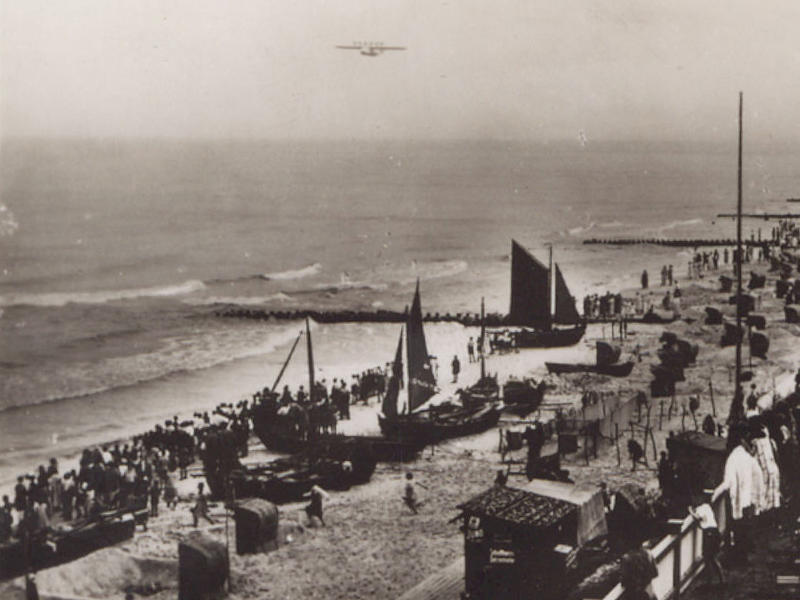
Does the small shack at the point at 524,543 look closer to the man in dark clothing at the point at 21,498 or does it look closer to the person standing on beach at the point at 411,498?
the person standing on beach at the point at 411,498

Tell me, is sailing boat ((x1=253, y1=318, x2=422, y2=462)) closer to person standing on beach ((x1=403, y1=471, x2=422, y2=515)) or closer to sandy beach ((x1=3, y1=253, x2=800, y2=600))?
sandy beach ((x1=3, y1=253, x2=800, y2=600))

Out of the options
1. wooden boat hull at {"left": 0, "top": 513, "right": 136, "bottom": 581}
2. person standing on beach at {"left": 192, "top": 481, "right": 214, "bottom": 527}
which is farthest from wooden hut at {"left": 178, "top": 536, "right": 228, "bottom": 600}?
person standing on beach at {"left": 192, "top": 481, "right": 214, "bottom": 527}

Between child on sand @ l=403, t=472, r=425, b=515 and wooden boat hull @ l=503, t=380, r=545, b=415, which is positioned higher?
wooden boat hull @ l=503, t=380, r=545, b=415

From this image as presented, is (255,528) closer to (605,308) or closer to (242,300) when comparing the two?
(605,308)

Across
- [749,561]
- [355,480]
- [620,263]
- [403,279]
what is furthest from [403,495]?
A: [620,263]

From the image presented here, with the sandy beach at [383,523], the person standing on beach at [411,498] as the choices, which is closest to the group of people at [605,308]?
the sandy beach at [383,523]

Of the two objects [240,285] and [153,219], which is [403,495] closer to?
[240,285]

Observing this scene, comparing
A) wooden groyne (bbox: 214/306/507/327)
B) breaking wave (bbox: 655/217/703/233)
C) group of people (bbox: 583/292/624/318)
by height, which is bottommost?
wooden groyne (bbox: 214/306/507/327)
